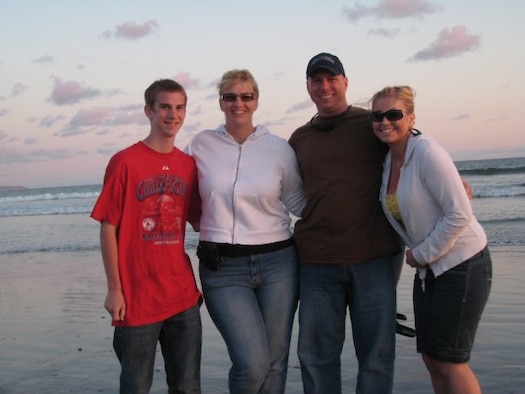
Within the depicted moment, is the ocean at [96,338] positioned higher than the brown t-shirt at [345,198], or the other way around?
the brown t-shirt at [345,198]

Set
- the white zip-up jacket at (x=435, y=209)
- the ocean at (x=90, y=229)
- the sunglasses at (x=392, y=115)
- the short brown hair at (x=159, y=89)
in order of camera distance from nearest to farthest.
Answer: the white zip-up jacket at (x=435, y=209), the sunglasses at (x=392, y=115), the short brown hair at (x=159, y=89), the ocean at (x=90, y=229)

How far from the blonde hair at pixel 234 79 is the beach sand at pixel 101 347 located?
2359 millimetres

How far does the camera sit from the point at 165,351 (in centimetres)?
362

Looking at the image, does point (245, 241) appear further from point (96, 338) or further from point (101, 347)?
point (96, 338)

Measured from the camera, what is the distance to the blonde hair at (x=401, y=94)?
354 cm

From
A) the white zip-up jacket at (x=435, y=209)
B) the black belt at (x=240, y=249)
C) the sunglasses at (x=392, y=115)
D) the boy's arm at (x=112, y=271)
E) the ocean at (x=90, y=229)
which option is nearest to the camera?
the white zip-up jacket at (x=435, y=209)

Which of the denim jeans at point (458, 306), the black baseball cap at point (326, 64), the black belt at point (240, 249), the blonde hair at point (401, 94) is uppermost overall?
the black baseball cap at point (326, 64)

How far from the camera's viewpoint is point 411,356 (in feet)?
17.4

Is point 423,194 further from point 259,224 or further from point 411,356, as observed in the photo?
point 411,356

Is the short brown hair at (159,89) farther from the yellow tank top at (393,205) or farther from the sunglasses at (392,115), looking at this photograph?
the yellow tank top at (393,205)

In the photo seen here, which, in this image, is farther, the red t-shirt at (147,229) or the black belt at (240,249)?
the black belt at (240,249)

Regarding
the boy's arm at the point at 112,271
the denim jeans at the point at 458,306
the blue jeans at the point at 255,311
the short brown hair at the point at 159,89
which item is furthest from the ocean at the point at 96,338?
the short brown hair at the point at 159,89

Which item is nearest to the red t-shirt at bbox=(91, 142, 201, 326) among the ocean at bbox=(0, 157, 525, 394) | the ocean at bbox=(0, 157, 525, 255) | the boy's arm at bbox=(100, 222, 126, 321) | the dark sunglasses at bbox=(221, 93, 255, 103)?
the boy's arm at bbox=(100, 222, 126, 321)

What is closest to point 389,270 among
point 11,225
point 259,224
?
point 259,224
